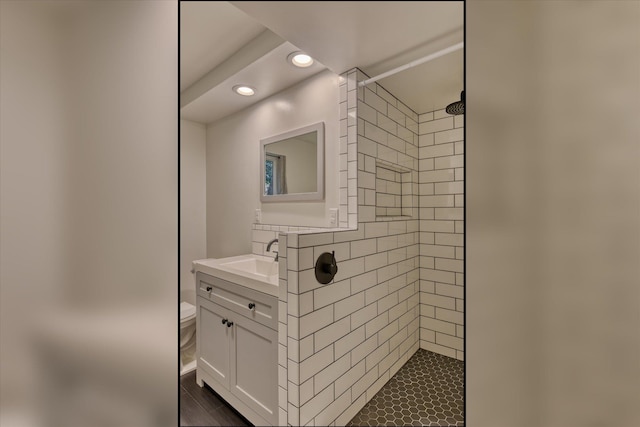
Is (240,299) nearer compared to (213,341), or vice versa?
(240,299)

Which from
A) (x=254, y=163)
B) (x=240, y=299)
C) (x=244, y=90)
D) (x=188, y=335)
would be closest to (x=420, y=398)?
(x=240, y=299)

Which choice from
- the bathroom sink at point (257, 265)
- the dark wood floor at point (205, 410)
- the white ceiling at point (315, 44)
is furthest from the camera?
the bathroom sink at point (257, 265)

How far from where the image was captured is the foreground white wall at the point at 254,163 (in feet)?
4.06

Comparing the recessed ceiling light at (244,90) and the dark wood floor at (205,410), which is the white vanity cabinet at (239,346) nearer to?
the dark wood floor at (205,410)

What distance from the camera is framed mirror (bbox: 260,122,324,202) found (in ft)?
4.14

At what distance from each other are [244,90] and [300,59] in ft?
1.29

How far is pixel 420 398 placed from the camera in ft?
3.85

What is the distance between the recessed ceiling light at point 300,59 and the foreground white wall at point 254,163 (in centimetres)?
11

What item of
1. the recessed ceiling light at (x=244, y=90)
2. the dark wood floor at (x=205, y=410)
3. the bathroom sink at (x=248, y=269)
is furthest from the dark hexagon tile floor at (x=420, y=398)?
the recessed ceiling light at (x=244, y=90)

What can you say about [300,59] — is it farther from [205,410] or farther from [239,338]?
[205,410]

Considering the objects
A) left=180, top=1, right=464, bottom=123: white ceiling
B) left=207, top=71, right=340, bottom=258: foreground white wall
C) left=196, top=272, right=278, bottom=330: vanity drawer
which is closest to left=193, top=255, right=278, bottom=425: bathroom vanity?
left=196, top=272, right=278, bottom=330: vanity drawer

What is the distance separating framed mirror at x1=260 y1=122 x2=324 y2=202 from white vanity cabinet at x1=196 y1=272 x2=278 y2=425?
0.53m
